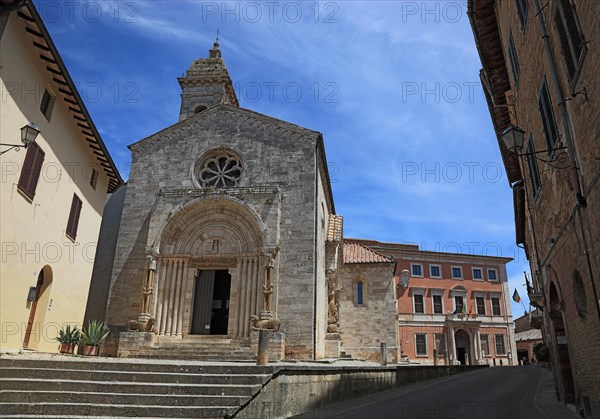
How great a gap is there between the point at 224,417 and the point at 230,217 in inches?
433

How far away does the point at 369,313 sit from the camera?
25.3m

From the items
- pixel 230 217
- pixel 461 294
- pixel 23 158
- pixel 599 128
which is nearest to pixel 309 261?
pixel 230 217

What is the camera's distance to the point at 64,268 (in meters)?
14.6

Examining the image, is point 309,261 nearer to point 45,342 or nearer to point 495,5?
point 45,342

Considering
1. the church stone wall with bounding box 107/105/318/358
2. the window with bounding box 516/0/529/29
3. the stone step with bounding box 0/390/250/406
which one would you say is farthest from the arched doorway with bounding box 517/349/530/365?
the stone step with bounding box 0/390/250/406

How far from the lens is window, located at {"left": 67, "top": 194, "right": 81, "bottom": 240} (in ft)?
48.7

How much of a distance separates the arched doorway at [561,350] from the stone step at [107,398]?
740cm

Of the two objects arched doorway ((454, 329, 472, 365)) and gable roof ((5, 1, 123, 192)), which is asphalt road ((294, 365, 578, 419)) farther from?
arched doorway ((454, 329, 472, 365))

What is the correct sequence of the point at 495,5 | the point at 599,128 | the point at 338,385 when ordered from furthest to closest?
the point at 495,5
the point at 338,385
the point at 599,128

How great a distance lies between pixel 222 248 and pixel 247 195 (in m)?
2.32

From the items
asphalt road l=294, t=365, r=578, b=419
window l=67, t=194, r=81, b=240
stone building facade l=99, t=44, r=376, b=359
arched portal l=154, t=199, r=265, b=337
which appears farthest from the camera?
arched portal l=154, t=199, r=265, b=337

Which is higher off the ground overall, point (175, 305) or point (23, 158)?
point (23, 158)

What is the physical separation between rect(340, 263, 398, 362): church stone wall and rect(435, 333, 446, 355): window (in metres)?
17.6

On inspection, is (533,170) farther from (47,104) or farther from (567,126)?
(47,104)
